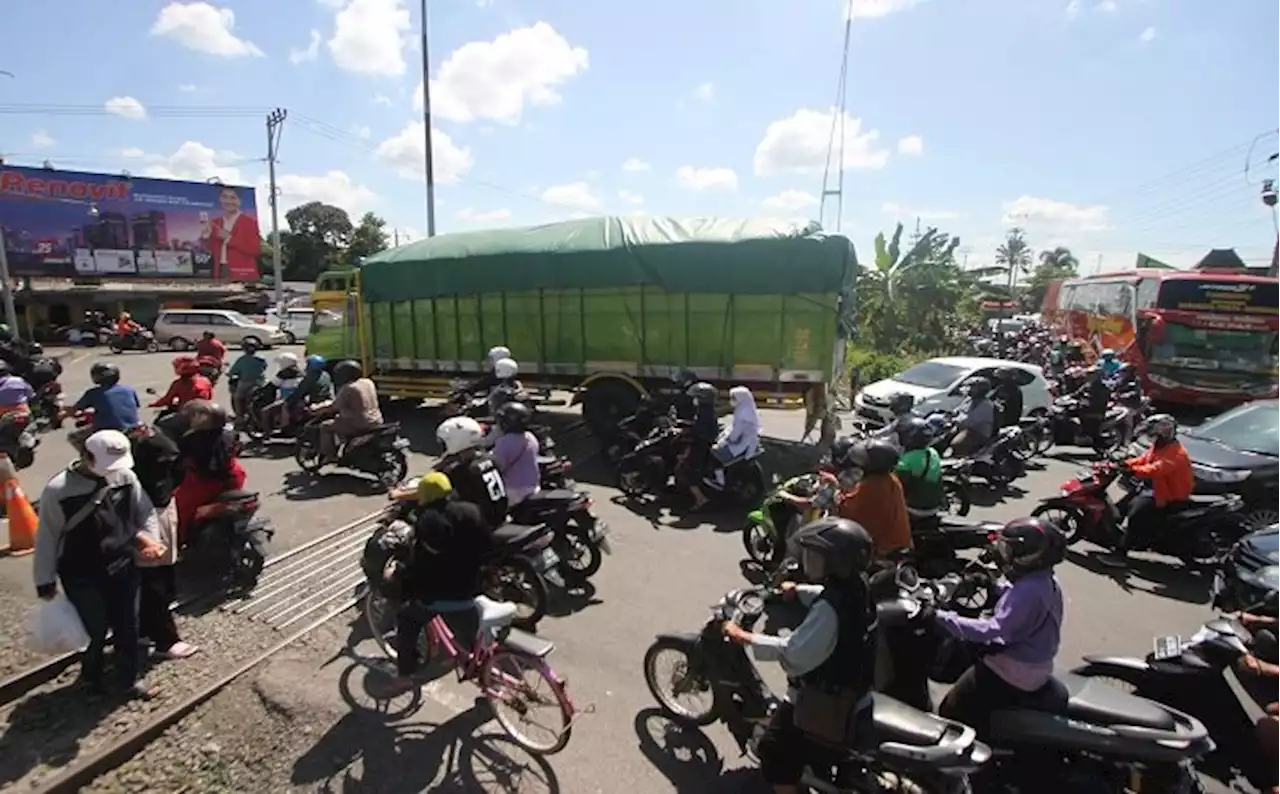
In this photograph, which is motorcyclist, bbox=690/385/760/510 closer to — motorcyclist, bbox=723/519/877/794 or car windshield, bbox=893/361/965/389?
motorcyclist, bbox=723/519/877/794

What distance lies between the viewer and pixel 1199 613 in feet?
17.6

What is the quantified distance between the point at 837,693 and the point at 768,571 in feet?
10.7

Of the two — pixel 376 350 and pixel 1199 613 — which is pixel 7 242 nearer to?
pixel 376 350

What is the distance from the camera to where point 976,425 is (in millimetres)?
7957

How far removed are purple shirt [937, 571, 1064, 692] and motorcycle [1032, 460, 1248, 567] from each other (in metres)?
3.12

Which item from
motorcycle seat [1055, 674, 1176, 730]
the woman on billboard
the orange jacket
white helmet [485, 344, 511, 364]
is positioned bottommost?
motorcycle seat [1055, 674, 1176, 730]

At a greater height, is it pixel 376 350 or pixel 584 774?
pixel 376 350

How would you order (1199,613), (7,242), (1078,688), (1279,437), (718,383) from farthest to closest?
(7,242) → (718,383) → (1279,437) → (1199,613) → (1078,688)

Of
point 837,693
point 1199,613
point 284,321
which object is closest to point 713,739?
point 837,693

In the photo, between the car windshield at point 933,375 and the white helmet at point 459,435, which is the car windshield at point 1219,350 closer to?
the car windshield at point 933,375

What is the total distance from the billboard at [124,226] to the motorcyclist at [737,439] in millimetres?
30342

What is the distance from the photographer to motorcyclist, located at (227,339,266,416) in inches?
401

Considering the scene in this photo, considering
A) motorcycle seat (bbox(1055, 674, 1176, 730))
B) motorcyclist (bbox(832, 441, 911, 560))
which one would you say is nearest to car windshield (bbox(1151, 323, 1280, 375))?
motorcyclist (bbox(832, 441, 911, 560))

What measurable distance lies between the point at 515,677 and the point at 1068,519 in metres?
5.83
